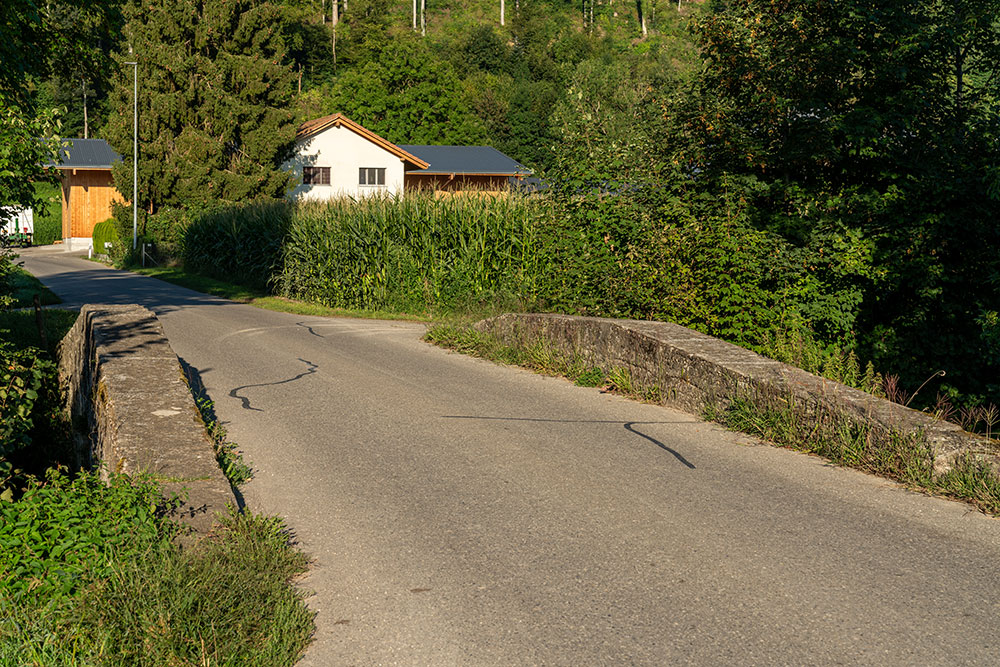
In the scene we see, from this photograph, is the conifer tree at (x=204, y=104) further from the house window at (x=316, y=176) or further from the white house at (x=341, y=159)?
the house window at (x=316, y=176)

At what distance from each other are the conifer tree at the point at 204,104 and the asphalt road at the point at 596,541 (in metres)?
35.5

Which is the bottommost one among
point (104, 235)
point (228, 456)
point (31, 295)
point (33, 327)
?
point (228, 456)

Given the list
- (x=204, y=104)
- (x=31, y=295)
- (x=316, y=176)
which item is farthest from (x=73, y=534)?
(x=316, y=176)

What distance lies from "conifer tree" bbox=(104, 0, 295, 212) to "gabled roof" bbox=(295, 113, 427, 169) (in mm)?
4602

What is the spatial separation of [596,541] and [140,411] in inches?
131

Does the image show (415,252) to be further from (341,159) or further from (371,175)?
(371,175)

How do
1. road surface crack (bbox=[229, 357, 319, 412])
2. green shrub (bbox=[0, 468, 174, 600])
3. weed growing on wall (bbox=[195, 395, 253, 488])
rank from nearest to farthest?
green shrub (bbox=[0, 468, 174, 600]) < weed growing on wall (bbox=[195, 395, 253, 488]) < road surface crack (bbox=[229, 357, 319, 412])

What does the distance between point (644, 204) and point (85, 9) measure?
9.84 meters

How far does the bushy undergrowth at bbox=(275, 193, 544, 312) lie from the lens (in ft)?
62.6

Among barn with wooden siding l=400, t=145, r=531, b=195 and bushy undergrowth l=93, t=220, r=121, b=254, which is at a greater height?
barn with wooden siding l=400, t=145, r=531, b=195

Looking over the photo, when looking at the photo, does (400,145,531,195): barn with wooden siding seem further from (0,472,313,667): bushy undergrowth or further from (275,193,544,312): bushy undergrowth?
(0,472,313,667): bushy undergrowth

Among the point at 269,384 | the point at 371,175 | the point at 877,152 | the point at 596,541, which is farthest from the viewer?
the point at 371,175

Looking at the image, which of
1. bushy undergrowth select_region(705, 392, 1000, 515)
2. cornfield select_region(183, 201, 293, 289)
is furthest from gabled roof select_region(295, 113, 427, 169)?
bushy undergrowth select_region(705, 392, 1000, 515)

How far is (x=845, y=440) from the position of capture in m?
7.18
